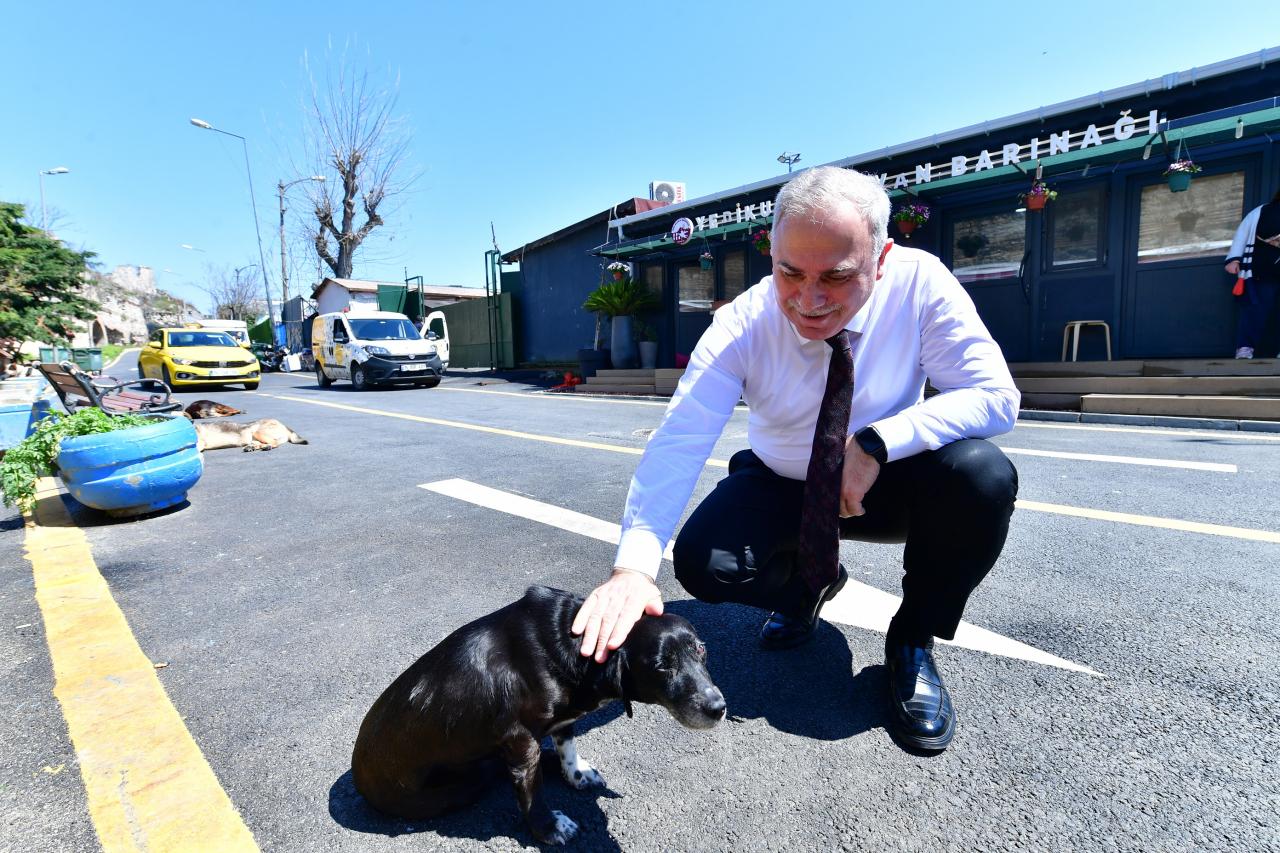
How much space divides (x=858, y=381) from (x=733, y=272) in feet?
41.5

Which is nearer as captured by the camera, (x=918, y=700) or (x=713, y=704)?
(x=713, y=704)

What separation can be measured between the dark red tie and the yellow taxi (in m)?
18.1

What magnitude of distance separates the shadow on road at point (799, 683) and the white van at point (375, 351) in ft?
46.8

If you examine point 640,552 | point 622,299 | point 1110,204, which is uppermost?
point 1110,204

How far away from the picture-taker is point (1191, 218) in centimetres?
843

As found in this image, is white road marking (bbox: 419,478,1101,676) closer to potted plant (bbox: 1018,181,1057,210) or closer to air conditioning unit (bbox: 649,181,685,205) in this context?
potted plant (bbox: 1018,181,1057,210)

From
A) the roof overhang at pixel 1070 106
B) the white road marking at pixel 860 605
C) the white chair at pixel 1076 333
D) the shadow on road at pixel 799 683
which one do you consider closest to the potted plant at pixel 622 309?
the roof overhang at pixel 1070 106

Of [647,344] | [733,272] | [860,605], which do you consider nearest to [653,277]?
[647,344]

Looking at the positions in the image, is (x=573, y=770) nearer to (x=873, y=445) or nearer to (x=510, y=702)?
(x=510, y=702)

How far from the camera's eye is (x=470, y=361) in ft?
78.6

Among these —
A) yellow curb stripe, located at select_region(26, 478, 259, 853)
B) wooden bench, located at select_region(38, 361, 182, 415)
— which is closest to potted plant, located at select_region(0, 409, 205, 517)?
yellow curb stripe, located at select_region(26, 478, 259, 853)

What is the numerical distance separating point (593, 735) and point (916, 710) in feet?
2.95

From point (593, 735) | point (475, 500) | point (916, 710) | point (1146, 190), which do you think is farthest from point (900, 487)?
point (1146, 190)

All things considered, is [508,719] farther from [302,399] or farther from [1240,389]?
[302,399]
